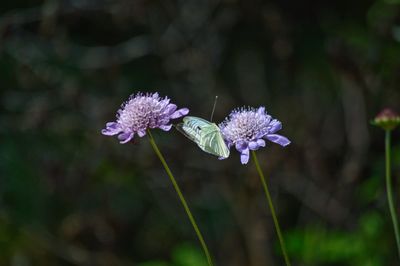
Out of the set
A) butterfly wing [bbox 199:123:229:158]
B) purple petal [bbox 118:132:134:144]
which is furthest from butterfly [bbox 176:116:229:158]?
purple petal [bbox 118:132:134:144]

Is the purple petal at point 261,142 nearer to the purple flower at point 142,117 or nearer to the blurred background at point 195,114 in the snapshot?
the purple flower at point 142,117

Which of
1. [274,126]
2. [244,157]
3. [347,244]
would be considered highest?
[347,244]

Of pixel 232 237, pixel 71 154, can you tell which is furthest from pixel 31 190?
pixel 232 237

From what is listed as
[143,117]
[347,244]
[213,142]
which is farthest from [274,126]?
[347,244]

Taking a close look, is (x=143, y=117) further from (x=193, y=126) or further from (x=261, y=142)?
(x=261, y=142)

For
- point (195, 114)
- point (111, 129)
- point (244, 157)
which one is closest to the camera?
point (244, 157)

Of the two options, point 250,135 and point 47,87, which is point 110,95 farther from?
point 250,135
